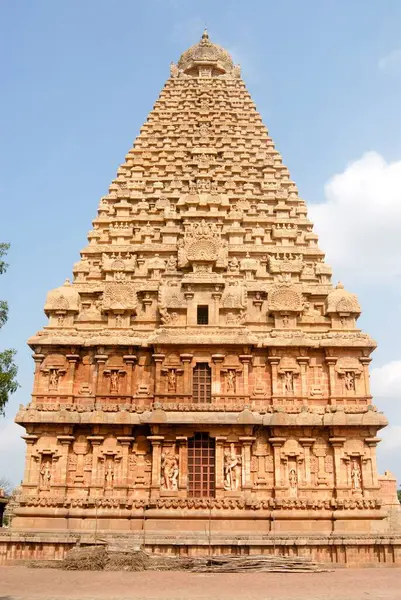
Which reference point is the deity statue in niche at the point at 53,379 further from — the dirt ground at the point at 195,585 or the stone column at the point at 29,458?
the dirt ground at the point at 195,585

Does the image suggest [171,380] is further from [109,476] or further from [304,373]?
[304,373]

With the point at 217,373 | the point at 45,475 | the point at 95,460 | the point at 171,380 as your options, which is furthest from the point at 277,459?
the point at 45,475

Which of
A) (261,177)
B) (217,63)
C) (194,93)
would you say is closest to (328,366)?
(261,177)

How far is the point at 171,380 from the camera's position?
28172 mm

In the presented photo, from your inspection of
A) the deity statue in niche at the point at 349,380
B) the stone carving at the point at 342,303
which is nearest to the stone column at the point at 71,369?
the stone carving at the point at 342,303

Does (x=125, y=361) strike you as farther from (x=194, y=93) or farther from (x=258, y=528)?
(x=194, y=93)

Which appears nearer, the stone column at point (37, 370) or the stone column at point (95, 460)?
the stone column at point (95, 460)

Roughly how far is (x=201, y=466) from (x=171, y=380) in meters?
4.03

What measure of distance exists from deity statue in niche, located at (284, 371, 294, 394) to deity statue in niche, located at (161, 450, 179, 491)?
584cm

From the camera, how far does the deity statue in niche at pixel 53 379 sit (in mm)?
28281

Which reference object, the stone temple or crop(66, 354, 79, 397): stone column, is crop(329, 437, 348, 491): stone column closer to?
the stone temple

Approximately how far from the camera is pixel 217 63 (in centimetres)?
4253

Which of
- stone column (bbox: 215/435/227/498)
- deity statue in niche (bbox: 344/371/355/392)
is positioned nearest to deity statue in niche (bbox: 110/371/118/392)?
stone column (bbox: 215/435/227/498)

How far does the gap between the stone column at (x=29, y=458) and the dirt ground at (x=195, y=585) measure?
5.04 metres
